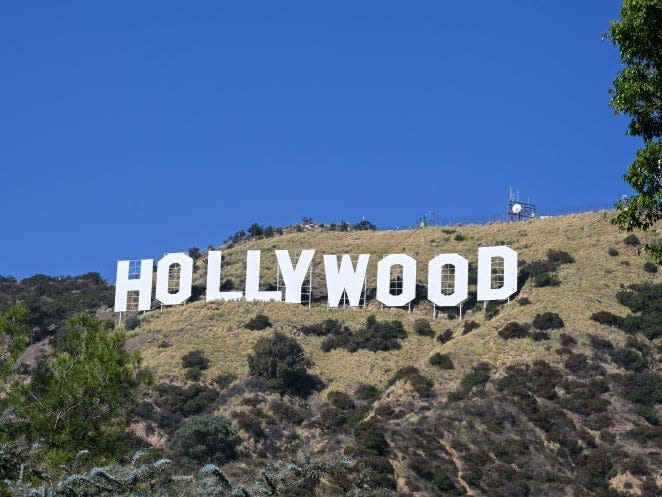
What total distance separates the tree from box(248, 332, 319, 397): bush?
203 feet

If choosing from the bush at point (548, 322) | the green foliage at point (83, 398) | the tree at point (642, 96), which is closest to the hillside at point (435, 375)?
the bush at point (548, 322)

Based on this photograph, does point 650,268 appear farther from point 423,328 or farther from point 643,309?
point 423,328

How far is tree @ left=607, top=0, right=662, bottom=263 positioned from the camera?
19859 mm

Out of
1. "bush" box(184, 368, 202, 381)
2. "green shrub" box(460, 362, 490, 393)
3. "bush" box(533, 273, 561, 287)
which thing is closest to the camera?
"green shrub" box(460, 362, 490, 393)

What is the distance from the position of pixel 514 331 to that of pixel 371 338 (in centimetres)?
1110

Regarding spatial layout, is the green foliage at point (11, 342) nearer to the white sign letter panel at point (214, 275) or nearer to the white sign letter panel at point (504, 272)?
the white sign letter panel at point (504, 272)

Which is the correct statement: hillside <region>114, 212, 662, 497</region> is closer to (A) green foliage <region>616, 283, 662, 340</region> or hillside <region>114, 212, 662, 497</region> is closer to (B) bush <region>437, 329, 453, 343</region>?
(A) green foliage <region>616, 283, 662, 340</region>

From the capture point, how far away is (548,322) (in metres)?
82.4

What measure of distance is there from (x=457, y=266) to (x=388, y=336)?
7.25 metres

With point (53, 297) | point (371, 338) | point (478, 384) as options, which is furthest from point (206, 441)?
point (53, 297)

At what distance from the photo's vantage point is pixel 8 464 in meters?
19.2

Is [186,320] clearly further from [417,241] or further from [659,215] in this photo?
[659,215]

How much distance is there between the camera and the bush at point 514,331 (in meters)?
81.4

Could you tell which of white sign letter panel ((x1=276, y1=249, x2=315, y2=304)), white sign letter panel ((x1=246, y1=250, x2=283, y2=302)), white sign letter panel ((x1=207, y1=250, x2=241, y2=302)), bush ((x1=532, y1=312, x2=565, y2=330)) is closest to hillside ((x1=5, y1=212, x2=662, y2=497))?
bush ((x1=532, y1=312, x2=565, y2=330))
